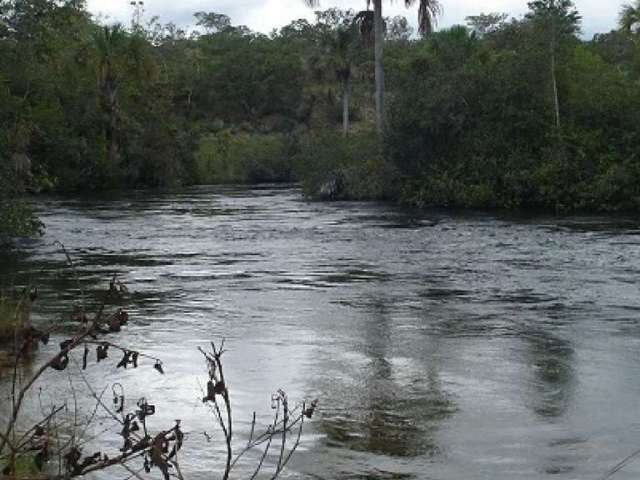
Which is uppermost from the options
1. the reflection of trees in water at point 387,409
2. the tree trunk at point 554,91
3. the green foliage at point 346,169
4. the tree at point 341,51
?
the tree at point 341,51

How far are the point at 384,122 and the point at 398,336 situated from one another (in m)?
31.7

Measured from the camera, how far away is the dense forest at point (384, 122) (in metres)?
30.9

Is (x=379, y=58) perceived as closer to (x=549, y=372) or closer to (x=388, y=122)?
(x=388, y=122)

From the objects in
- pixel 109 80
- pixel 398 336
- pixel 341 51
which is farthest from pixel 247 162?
pixel 398 336

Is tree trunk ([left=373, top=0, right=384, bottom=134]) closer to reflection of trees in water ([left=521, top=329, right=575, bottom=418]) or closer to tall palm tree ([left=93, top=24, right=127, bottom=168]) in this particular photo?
tall palm tree ([left=93, top=24, right=127, bottom=168])

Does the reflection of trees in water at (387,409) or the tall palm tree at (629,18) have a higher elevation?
the tall palm tree at (629,18)

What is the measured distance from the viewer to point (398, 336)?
1154 centimetres

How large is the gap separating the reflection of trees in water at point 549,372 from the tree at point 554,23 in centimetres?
2605

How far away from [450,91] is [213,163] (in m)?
37.5

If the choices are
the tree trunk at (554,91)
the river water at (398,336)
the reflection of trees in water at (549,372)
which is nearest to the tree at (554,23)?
the tree trunk at (554,91)

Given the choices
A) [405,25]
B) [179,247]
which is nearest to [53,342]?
[179,247]

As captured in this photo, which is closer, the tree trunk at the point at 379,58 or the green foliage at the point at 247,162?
the tree trunk at the point at 379,58

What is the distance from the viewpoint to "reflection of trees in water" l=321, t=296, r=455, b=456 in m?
7.10

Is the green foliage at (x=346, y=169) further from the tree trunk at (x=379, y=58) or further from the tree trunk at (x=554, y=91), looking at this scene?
the tree trunk at (x=554, y=91)
